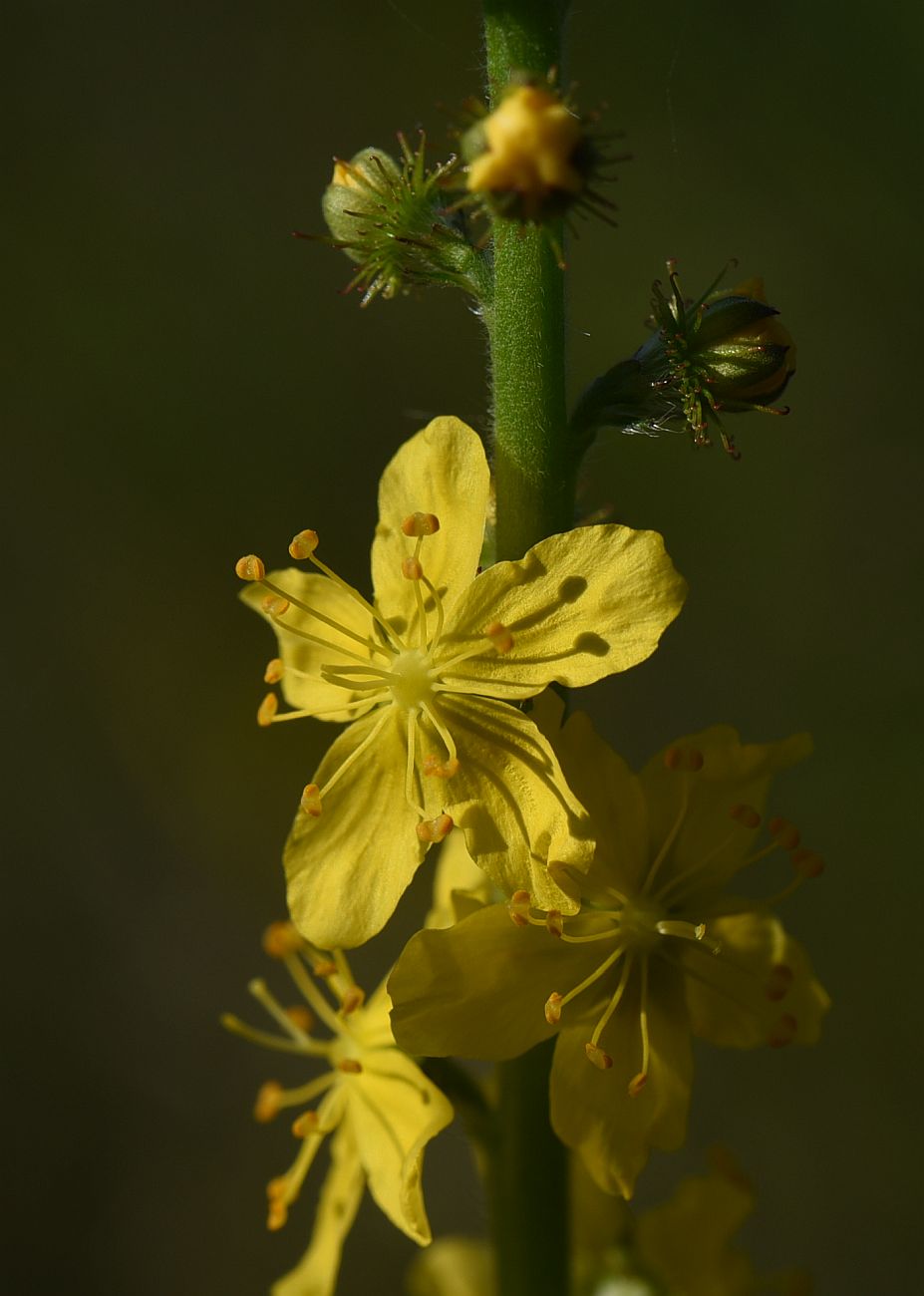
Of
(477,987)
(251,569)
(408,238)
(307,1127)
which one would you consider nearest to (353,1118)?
(307,1127)

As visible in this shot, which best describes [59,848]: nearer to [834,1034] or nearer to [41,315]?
[41,315]

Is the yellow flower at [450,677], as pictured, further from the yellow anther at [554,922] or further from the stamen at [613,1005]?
the stamen at [613,1005]

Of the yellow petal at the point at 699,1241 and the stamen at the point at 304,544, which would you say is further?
the yellow petal at the point at 699,1241

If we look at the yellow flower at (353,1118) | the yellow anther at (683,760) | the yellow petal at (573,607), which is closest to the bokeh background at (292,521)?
the yellow flower at (353,1118)

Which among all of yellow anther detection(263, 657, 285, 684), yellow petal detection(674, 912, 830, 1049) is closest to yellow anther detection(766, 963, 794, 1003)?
yellow petal detection(674, 912, 830, 1049)

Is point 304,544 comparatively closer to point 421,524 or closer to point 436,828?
point 421,524
